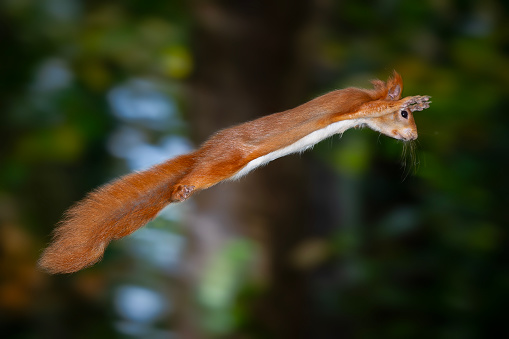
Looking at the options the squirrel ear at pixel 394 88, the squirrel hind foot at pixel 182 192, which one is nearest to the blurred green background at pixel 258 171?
the squirrel ear at pixel 394 88

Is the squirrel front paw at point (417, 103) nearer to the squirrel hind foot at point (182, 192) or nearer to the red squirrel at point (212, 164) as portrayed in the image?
the red squirrel at point (212, 164)

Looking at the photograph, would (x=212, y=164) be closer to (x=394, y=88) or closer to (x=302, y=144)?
(x=302, y=144)

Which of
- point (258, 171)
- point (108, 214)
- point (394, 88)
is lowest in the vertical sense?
point (108, 214)

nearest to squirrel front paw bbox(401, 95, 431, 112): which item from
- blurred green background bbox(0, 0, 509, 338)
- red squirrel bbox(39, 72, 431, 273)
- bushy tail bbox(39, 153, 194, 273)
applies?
red squirrel bbox(39, 72, 431, 273)

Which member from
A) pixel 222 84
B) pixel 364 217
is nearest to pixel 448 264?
pixel 364 217

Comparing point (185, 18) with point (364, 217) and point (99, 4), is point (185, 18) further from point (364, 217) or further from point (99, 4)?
point (364, 217)

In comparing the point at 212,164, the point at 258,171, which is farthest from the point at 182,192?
the point at 258,171
